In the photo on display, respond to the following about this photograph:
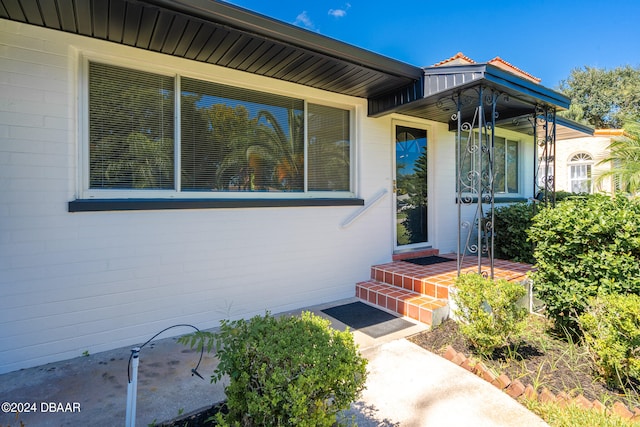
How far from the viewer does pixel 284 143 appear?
4016 mm

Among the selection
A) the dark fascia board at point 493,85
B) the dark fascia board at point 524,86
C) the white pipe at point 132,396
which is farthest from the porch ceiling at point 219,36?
the white pipe at point 132,396

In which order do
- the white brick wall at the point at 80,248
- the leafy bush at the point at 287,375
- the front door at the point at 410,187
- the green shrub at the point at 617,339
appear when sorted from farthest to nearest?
1. the front door at the point at 410,187
2. the white brick wall at the point at 80,248
3. the green shrub at the point at 617,339
4. the leafy bush at the point at 287,375

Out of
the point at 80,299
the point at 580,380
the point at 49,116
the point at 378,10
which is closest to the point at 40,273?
the point at 80,299

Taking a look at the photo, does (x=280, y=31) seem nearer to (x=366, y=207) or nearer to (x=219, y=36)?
(x=219, y=36)

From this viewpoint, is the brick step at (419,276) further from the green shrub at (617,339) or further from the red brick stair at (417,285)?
the green shrub at (617,339)

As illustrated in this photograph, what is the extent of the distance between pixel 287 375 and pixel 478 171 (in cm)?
324

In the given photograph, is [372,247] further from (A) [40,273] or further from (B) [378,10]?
(B) [378,10]

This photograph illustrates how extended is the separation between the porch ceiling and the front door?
1.39 m

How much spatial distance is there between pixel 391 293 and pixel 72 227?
337 centimetres

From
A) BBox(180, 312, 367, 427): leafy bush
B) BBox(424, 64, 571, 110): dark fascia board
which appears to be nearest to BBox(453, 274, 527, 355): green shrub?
BBox(180, 312, 367, 427): leafy bush

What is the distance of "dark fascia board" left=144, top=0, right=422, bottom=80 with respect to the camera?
2396 millimetres

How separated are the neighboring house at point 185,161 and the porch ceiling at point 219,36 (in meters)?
0.02

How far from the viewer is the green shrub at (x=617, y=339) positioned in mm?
2230

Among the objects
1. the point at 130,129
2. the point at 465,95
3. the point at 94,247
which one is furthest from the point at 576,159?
the point at 94,247
